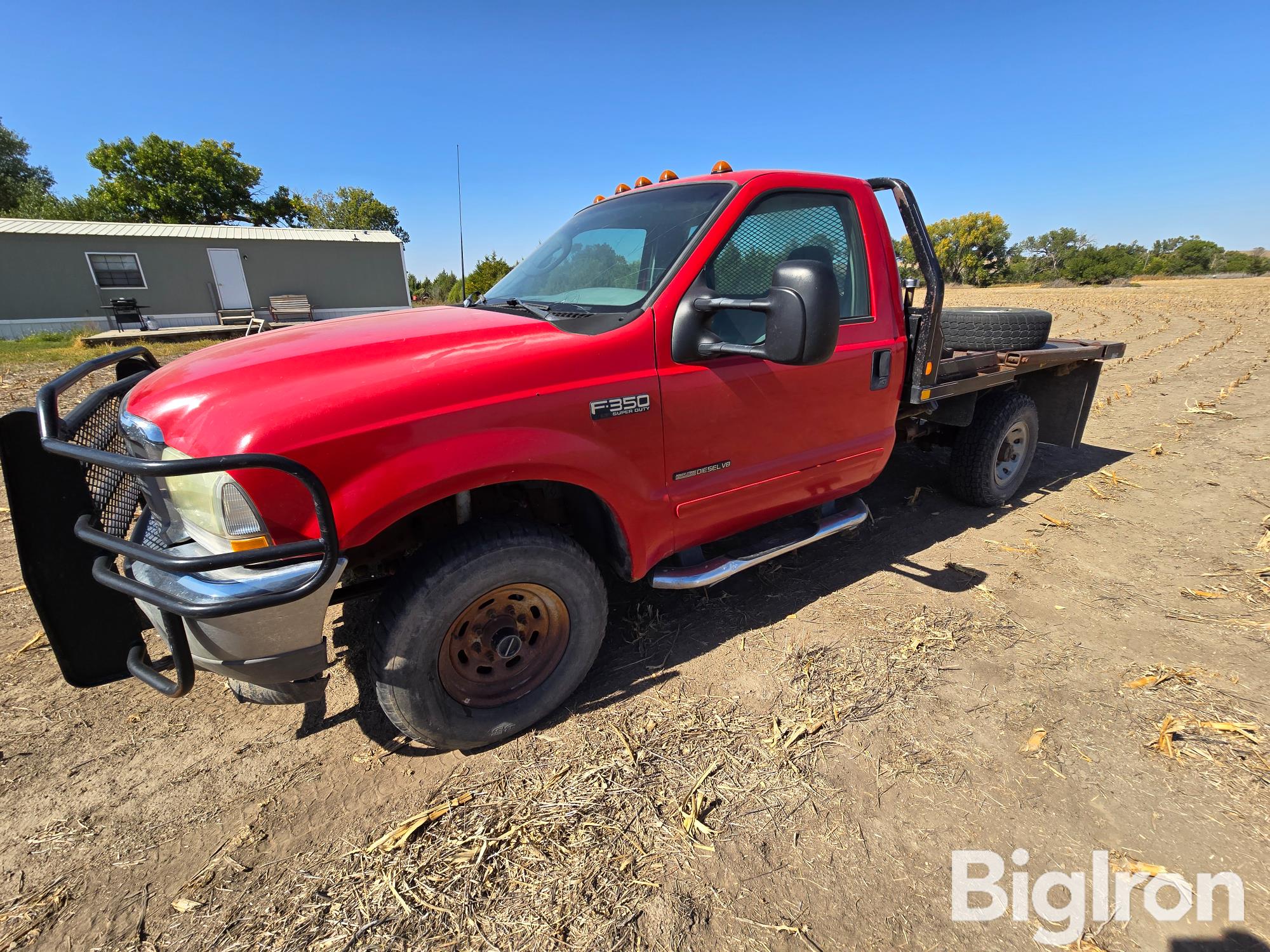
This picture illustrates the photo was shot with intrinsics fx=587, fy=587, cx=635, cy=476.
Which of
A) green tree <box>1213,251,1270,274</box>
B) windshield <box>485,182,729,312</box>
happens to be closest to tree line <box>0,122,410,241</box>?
windshield <box>485,182,729,312</box>

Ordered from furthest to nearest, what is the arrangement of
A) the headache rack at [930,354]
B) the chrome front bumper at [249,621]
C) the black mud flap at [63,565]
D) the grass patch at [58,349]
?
the grass patch at [58,349] → the headache rack at [930,354] → the black mud flap at [63,565] → the chrome front bumper at [249,621]

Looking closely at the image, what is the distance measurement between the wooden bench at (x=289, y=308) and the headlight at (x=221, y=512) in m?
21.1

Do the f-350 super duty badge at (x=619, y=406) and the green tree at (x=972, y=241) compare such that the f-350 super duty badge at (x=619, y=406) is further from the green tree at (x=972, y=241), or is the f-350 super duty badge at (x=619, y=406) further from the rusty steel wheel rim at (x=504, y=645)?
the green tree at (x=972, y=241)

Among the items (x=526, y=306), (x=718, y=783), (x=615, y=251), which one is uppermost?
Answer: (x=615, y=251)

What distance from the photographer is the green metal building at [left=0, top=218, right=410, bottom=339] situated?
57.0 feet

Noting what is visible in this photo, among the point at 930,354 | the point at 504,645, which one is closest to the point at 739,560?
the point at 504,645

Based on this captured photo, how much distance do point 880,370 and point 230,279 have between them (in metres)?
23.1

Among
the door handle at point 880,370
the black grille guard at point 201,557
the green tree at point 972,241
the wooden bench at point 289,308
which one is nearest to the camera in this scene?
the black grille guard at point 201,557

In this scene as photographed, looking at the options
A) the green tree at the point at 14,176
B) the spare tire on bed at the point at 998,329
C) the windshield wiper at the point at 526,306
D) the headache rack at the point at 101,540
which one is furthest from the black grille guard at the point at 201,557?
the green tree at the point at 14,176

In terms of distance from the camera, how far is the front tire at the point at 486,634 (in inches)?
80.6

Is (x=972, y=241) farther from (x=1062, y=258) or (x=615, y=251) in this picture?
(x=615, y=251)

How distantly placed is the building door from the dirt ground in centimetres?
2046

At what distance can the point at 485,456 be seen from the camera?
196 centimetres

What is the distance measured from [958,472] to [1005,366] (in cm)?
84
